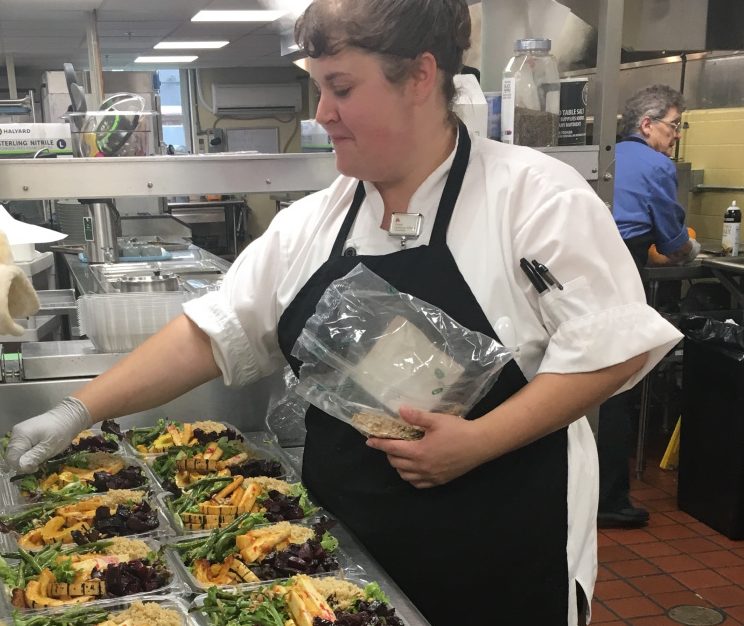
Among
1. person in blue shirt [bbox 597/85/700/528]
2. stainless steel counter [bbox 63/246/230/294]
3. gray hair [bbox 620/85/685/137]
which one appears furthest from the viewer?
gray hair [bbox 620/85/685/137]

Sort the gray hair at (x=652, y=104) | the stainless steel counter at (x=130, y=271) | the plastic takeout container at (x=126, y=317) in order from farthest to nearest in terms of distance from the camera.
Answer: the gray hair at (x=652, y=104) < the stainless steel counter at (x=130, y=271) < the plastic takeout container at (x=126, y=317)

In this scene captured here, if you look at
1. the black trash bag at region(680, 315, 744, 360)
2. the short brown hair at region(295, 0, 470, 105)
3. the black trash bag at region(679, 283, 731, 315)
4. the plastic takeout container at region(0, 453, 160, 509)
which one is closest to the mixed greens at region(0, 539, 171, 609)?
the plastic takeout container at region(0, 453, 160, 509)

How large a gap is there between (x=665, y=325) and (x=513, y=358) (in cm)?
27

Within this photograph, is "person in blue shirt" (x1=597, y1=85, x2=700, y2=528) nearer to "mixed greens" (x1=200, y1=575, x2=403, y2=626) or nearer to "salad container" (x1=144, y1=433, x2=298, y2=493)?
"salad container" (x1=144, y1=433, x2=298, y2=493)

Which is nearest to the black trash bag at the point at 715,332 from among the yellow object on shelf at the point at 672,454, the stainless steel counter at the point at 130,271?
the yellow object on shelf at the point at 672,454

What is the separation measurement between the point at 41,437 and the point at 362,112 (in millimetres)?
873

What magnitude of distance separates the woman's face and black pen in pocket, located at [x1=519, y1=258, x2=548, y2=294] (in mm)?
307

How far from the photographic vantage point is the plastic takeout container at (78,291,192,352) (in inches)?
80.8

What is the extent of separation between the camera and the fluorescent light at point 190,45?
9508mm

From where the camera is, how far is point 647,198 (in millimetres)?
4324

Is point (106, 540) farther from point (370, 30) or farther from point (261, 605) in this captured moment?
point (370, 30)

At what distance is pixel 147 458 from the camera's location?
1910 mm

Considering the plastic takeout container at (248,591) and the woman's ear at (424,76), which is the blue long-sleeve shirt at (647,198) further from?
the plastic takeout container at (248,591)

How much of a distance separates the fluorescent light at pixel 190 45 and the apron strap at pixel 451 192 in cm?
846
